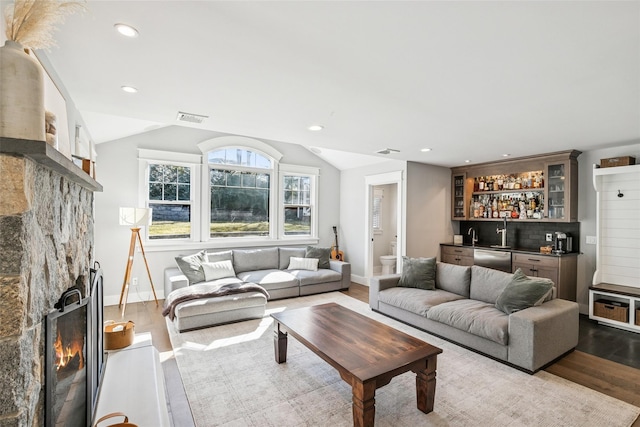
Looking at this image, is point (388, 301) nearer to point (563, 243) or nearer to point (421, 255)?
point (421, 255)

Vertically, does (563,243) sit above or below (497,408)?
above

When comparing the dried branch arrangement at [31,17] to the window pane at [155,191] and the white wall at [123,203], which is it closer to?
the white wall at [123,203]


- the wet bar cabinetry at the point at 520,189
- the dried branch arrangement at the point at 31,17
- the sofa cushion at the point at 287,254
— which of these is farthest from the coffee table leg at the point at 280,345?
the wet bar cabinetry at the point at 520,189

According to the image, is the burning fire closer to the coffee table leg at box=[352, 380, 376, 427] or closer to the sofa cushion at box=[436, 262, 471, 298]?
the coffee table leg at box=[352, 380, 376, 427]

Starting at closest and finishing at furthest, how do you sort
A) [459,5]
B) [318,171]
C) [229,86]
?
[459,5] → [229,86] → [318,171]

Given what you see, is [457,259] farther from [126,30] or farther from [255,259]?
[126,30]

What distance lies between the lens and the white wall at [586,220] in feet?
14.9

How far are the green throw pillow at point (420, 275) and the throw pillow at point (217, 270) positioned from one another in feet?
8.85

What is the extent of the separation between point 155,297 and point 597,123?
20.2ft

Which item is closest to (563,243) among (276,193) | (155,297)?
(276,193)

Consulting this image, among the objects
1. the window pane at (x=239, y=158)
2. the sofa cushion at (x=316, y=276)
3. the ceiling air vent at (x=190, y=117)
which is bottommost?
the sofa cushion at (x=316, y=276)

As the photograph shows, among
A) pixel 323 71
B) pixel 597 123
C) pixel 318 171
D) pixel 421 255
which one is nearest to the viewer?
pixel 323 71

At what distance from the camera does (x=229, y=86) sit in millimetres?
2428

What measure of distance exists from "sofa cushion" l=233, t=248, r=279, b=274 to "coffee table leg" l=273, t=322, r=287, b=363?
8.60 feet
